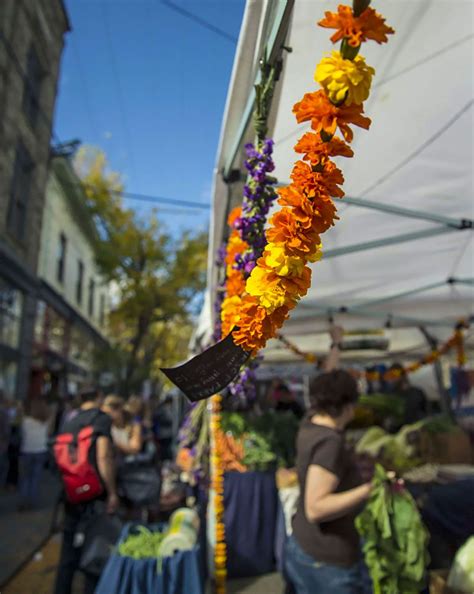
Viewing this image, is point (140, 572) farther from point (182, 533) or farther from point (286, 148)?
point (286, 148)

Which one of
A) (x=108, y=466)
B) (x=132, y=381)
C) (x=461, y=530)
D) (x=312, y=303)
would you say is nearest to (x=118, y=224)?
(x=132, y=381)

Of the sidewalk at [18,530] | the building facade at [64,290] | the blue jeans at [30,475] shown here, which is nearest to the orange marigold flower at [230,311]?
the sidewalk at [18,530]

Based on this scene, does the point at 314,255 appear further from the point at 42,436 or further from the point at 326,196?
the point at 42,436

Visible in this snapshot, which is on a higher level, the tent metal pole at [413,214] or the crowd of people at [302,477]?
the tent metal pole at [413,214]

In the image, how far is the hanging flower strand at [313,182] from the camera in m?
1.14

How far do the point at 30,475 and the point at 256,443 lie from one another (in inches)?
184

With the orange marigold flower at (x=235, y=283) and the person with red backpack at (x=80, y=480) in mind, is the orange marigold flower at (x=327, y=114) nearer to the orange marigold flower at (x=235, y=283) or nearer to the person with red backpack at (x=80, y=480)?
Answer: the orange marigold flower at (x=235, y=283)

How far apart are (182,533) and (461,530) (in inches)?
73.9

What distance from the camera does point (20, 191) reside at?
12.9 metres

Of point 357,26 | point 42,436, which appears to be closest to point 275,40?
point 357,26

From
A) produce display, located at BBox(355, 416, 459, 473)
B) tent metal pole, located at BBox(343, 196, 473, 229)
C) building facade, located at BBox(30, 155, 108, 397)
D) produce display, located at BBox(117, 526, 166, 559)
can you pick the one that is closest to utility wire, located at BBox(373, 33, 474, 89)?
tent metal pole, located at BBox(343, 196, 473, 229)

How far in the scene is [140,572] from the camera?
2.78m

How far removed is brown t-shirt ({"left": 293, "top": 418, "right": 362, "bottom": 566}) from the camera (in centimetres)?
223

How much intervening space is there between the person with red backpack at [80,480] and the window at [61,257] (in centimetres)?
1525
